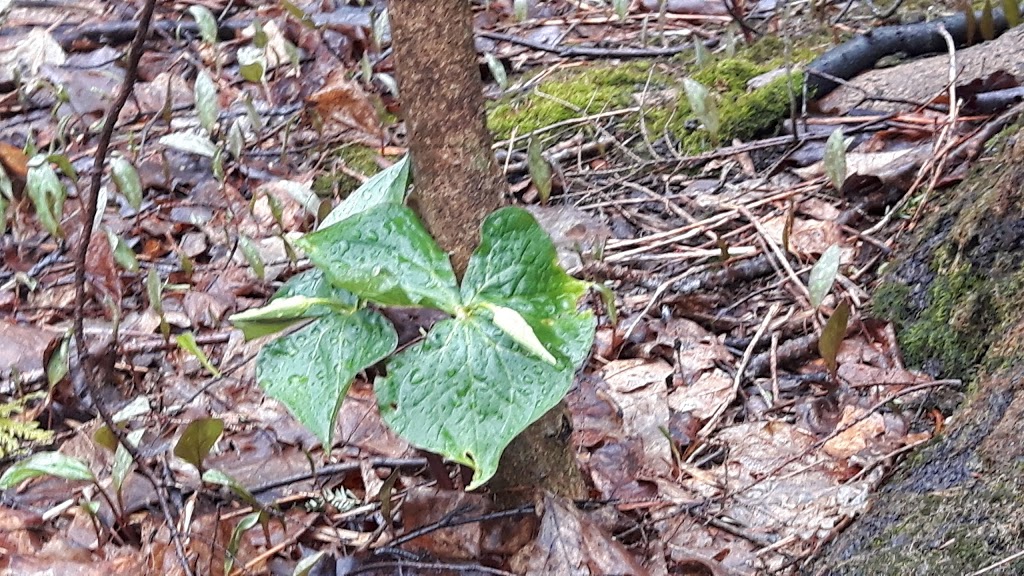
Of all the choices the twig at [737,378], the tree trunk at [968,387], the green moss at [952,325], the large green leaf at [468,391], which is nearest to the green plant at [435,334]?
the large green leaf at [468,391]

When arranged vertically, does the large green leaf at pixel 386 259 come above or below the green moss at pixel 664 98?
above

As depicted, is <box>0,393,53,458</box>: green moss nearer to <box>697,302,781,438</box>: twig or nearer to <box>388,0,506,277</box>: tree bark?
<box>388,0,506,277</box>: tree bark

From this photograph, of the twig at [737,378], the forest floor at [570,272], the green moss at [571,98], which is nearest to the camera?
the forest floor at [570,272]

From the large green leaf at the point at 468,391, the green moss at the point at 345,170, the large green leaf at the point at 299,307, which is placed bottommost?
the green moss at the point at 345,170

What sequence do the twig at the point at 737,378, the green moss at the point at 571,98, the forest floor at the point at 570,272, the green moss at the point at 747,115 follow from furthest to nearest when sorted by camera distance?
1. the green moss at the point at 571,98
2. the green moss at the point at 747,115
3. the twig at the point at 737,378
4. the forest floor at the point at 570,272

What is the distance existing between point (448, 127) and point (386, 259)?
0.20 metres

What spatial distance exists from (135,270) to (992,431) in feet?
5.95

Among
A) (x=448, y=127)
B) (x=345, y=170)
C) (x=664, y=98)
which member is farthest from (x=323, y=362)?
(x=664, y=98)

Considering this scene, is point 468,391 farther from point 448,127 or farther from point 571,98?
point 571,98

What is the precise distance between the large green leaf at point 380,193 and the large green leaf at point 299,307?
0.25ft

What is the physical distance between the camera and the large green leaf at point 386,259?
0.96 metres

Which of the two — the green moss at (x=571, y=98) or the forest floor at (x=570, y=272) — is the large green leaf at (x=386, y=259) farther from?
the green moss at (x=571, y=98)

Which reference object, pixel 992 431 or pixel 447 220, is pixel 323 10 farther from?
pixel 992 431

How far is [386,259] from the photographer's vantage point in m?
1.00
